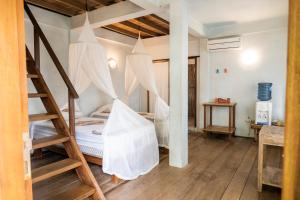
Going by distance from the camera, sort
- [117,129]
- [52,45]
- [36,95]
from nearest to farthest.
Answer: [36,95], [117,129], [52,45]

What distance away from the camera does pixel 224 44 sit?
201 inches

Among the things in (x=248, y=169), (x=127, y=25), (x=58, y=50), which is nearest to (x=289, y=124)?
(x=248, y=169)

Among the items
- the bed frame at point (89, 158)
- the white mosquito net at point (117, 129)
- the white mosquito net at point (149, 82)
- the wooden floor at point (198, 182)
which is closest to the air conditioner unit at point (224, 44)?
the white mosquito net at point (149, 82)

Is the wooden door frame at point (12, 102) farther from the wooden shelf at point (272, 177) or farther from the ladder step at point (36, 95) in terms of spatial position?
the wooden shelf at point (272, 177)

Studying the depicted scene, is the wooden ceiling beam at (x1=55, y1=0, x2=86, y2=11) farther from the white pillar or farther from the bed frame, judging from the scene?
the bed frame

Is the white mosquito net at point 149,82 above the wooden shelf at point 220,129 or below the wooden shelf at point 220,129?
above

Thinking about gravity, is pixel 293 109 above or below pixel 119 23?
below

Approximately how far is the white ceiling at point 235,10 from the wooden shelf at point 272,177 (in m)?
2.80

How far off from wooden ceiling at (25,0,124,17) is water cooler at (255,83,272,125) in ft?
11.9

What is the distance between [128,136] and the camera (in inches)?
118

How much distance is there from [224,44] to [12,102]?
16.8ft

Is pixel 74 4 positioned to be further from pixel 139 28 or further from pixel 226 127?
pixel 226 127

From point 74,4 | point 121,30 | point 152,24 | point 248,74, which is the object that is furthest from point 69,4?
point 248,74

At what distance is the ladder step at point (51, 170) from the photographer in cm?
190
